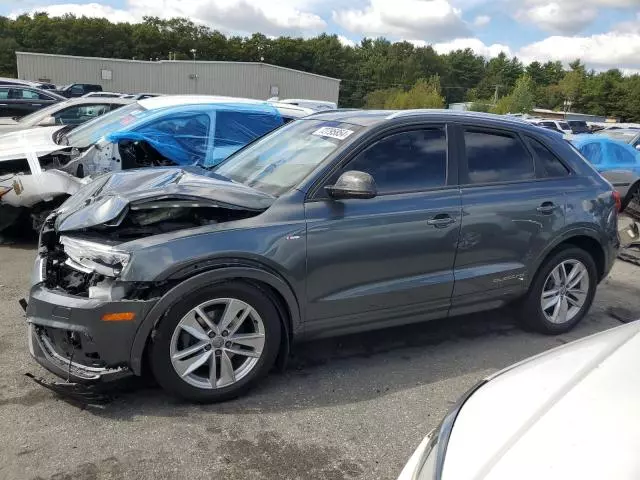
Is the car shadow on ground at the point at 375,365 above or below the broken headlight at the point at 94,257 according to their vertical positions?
below

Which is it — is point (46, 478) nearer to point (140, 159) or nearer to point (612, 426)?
A: point (612, 426)

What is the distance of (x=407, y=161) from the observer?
4105 millimetres

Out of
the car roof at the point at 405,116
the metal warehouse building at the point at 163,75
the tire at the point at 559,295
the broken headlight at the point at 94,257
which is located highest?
the metal warehouse building at the point at 163,75

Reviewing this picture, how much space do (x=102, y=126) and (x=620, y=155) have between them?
31.3 feet

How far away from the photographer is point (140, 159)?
22.9 feet

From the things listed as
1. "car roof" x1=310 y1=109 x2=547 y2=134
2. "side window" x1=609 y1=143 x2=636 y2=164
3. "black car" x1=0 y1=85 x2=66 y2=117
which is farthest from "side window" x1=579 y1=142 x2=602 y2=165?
"black car" x1=0 y1=85 x2=66 y2=117

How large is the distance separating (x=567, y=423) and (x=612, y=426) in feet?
0.40

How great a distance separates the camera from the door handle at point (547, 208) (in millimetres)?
4505

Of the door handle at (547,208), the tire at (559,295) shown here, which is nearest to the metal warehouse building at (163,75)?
the tire at (559,295)

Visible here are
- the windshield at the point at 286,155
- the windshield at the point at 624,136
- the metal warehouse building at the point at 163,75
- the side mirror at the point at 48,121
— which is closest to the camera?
the windshield at the point at 286,155

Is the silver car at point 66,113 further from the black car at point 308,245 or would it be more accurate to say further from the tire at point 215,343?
the tire at point 215,343

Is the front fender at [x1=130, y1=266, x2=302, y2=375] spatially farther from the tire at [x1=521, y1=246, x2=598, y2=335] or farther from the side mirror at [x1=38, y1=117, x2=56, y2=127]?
the side mirror at [x1=38, y1=117, x2=56, y2=127]

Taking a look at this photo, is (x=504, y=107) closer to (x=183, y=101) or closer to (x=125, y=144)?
(x=183, y=101)

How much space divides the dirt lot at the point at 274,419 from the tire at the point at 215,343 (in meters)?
0.13
